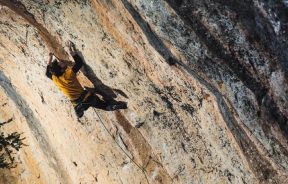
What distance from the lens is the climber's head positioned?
11.6 m

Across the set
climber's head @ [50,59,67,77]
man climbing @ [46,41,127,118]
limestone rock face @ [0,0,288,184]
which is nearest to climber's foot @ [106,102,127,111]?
man climbing @ [46,41,127,118]

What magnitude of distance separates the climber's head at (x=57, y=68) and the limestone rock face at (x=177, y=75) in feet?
1.10

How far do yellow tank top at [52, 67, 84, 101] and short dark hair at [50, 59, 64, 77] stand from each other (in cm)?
11

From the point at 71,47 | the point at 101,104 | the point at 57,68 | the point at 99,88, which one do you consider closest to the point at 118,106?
the point at 101,104

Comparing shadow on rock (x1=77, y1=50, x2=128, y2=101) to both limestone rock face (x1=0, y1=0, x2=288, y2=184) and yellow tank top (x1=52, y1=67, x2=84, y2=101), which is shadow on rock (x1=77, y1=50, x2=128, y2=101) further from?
yellow tank top (x1=52, y1=67, x2=84, y2=101)

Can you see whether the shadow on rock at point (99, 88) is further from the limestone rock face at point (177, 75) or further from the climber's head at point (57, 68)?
the climber's head at point (57, 68)

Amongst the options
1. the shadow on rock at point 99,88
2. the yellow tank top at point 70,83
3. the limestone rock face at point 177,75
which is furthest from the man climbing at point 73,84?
the limestone rock face at point 177,75

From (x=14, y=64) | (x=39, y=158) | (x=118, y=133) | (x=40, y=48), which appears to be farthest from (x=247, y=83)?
(x=39, y=158)

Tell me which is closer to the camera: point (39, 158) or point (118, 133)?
point (118, 133)

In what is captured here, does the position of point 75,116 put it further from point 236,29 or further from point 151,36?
point 236,29

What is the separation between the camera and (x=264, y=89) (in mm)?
9594

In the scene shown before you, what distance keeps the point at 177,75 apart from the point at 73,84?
135 inches

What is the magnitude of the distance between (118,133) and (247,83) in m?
5.08

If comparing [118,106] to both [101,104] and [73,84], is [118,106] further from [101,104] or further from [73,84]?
[73,84]
